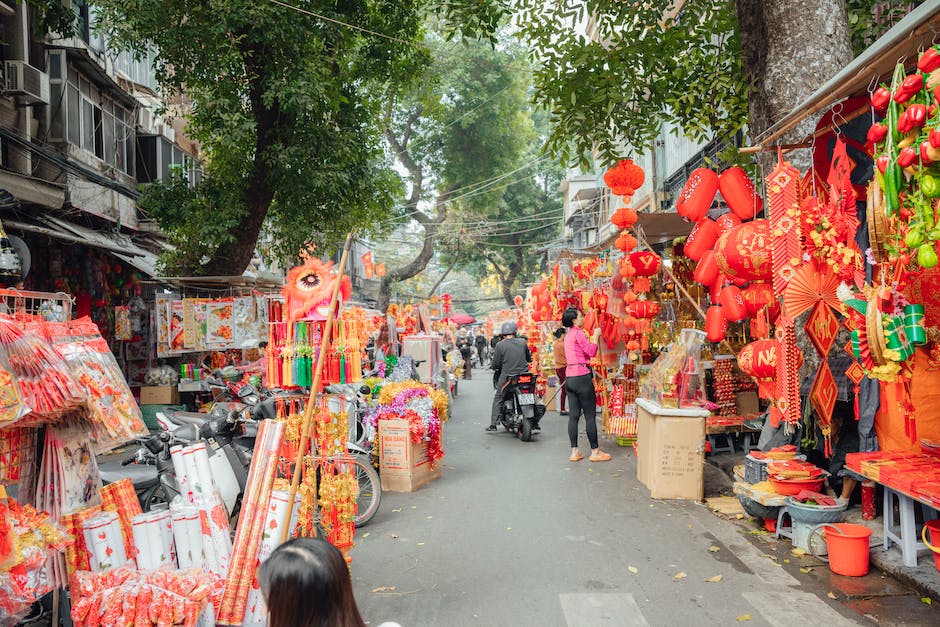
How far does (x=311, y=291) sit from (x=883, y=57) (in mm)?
3789

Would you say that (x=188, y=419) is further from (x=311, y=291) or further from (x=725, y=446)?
(x=725, y=446)

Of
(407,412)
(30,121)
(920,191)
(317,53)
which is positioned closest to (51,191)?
(30,121)

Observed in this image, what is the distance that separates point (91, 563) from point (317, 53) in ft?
27.4

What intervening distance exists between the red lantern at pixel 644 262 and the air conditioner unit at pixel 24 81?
9105mm

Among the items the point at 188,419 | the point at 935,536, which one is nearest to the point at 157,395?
the point at 188,419

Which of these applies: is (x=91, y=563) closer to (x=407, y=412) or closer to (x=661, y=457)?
(x=407, y=412)

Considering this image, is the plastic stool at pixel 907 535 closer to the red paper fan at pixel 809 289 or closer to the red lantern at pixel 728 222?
the red paper fan at pixel 809 289

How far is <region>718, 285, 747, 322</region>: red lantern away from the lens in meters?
6.06

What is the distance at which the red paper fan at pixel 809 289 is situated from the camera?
4883 millimetres

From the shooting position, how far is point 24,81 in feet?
32.7

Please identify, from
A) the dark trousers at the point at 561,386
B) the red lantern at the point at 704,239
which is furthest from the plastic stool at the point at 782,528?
the dark trousers at the point at 561,386

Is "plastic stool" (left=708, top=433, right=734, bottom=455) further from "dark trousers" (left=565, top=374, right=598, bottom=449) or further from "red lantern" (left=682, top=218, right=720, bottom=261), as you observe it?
"red lantern" (left=682, top=218, right=720, bottom=261)

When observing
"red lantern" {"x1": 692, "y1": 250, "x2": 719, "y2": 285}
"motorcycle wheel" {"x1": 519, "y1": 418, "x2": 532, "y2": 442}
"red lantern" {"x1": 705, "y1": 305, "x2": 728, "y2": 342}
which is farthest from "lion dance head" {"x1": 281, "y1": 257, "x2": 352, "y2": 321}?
"motorcycle wheel" {"x1": 519, "y1": 418, "x2": 532, "y2": 442}

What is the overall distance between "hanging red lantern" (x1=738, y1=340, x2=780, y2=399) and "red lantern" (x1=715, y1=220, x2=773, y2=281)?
578 mm
